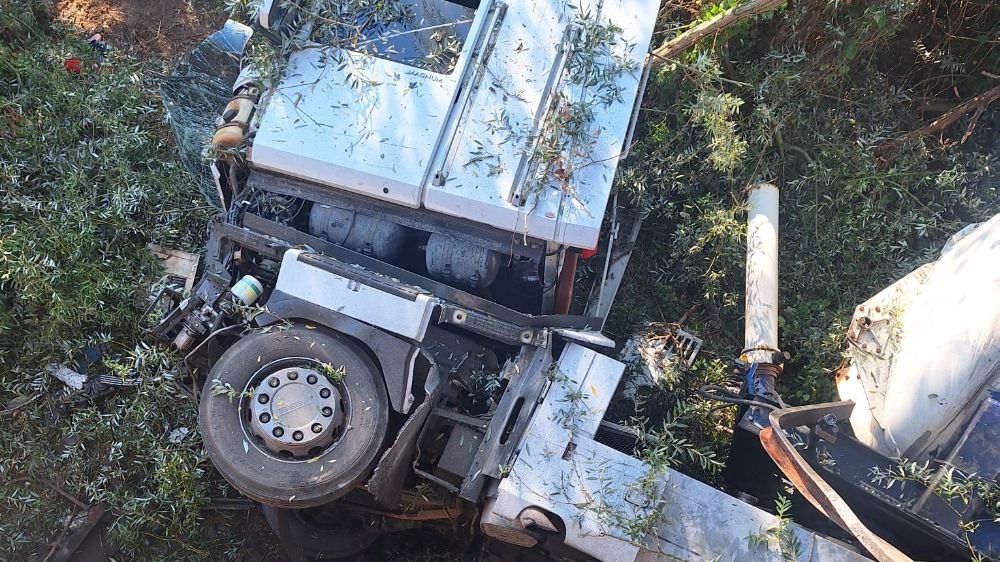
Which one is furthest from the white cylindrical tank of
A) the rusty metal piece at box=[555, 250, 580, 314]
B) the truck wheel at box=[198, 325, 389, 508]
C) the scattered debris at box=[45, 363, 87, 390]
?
the scattered debris at box=[45, 363, 87, 390]

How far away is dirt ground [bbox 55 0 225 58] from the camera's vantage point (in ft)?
17.5

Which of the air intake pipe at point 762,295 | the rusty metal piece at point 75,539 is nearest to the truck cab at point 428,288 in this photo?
the air intake pipe at point 762,295

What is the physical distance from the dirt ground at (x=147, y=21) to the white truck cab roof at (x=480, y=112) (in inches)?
86.0

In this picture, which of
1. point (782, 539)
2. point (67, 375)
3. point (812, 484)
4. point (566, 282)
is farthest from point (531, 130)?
point (67, 375)

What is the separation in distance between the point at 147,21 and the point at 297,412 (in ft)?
12.8

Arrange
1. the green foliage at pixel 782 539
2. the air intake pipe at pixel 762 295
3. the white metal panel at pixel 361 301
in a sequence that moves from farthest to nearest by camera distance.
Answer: the air intake pipe at pixel 762 295, the white metal panel at pixel 361 301, the green foliage at pixel 782 539

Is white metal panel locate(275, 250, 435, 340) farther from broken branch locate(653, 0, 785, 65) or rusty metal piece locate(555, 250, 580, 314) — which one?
broken branch locate(653, 0, 785, 65)

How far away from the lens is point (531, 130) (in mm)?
3613

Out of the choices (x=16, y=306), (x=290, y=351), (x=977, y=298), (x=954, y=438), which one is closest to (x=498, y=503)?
(x=290, y=351)

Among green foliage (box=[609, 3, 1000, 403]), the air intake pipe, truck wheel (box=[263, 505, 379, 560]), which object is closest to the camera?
truck wheel (box=[263, 505, 379, 560])

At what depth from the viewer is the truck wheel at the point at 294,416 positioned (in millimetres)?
3111

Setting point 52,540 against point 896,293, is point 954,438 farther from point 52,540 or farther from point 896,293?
point 52,540

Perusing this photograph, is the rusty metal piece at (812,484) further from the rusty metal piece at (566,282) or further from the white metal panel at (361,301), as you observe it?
the white metal panel at (361,301)

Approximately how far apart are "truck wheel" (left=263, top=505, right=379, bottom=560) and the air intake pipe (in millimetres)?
2431
